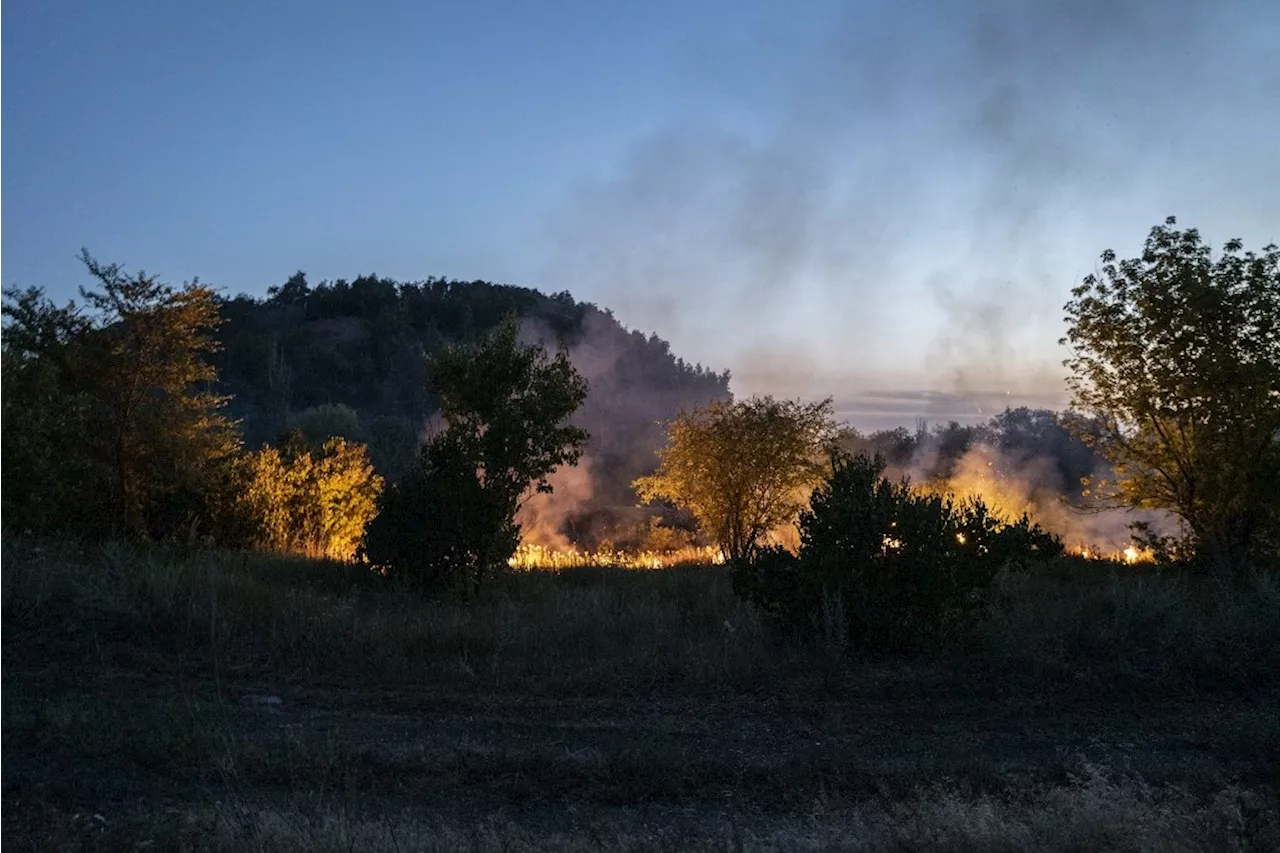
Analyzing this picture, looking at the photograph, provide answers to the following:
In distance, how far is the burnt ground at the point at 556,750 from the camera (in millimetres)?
5875

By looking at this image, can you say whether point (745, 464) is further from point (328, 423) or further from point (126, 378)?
point (328, 423)

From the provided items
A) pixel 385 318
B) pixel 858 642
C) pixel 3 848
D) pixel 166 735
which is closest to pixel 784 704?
pixel 858 642

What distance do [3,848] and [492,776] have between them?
2.85m

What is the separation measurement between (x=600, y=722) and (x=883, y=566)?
370cm

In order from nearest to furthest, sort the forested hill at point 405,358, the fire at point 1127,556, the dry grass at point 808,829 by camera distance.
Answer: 1. the dry grass at point 808,829
2. the fire at point 1127,556
3. the forested hill at point 405,358

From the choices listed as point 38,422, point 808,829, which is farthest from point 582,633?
point 38,422

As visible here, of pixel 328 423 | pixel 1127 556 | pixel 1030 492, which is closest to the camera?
pixel 1127 556

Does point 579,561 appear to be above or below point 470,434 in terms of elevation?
below

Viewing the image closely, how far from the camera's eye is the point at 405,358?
179 feet

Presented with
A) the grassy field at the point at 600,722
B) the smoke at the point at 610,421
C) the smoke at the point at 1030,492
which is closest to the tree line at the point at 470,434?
the grassy field at the point at 600,722

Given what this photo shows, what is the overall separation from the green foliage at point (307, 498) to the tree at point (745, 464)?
21.7 feet

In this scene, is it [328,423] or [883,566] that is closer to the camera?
[883,566]

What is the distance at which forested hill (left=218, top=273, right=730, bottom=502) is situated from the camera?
48.1m

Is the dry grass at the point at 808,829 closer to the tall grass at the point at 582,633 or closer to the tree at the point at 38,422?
the tall grass at the point at 582,633
